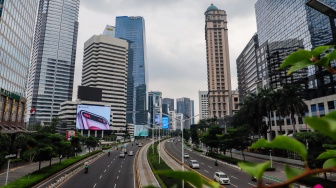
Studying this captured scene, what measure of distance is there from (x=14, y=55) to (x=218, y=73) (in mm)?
124764

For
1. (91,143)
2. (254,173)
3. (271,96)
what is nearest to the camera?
(254,173)

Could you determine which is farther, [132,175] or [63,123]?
[63,123]

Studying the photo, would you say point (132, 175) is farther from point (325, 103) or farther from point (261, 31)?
point (261, 31)

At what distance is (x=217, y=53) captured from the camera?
16300 centimetres

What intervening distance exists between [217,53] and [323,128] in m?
167

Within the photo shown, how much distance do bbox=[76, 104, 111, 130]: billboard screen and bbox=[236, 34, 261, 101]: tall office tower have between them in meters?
80.4

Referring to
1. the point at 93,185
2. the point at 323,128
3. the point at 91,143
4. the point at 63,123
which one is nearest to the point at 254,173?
the point at 323,128

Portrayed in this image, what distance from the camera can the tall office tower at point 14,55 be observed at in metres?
54.4

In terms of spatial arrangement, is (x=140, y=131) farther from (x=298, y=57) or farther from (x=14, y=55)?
(x=298, y=57)

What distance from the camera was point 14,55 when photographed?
198 feet

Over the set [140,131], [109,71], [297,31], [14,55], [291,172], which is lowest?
[291,172]

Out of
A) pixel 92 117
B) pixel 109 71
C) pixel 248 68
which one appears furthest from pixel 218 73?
pixel 92 117

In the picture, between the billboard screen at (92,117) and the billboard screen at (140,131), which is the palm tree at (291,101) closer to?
the billboard screen at (92,117)

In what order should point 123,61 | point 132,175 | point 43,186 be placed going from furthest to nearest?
point 123,61
point 132,175
point 43,186
